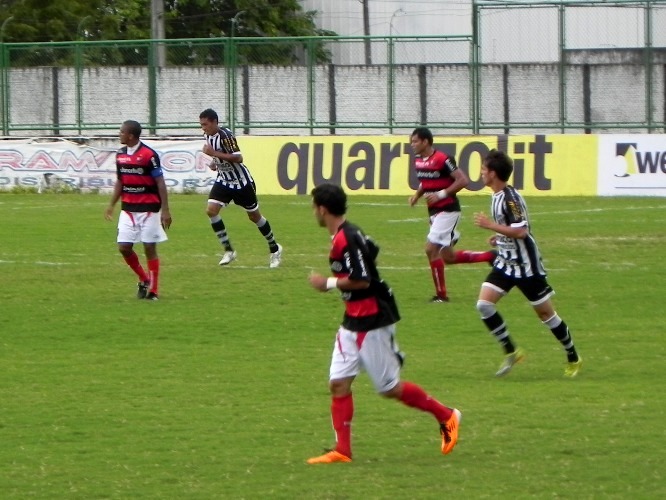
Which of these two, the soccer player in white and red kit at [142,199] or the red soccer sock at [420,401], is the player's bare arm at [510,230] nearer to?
the red soccer sock at [420,401]

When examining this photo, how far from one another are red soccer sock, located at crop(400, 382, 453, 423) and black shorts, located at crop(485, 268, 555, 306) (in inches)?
99.5

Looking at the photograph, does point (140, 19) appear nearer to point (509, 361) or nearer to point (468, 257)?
point (509, 361)

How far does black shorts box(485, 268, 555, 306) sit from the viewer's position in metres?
10.4

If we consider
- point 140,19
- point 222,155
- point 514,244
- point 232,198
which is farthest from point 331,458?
point 140,19

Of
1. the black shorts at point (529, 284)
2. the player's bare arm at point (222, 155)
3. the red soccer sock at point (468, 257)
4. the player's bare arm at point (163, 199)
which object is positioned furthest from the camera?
the player's bare arm at point (222, 155)

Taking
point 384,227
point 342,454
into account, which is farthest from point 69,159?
point 342,454

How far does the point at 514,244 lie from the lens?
10.5 meters

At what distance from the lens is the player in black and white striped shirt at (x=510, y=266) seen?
10.3 meters

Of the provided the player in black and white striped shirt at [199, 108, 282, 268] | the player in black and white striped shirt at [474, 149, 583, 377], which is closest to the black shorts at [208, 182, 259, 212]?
the player in black and white striped shirt at [199, 108, 282, 268]

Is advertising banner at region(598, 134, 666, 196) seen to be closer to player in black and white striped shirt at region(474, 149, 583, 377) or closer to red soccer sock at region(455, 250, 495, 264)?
player in black and white striped shirt at region(474, 149, 583, 377)

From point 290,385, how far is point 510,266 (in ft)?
6.52

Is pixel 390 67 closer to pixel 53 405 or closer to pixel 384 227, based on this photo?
pixel 384 227

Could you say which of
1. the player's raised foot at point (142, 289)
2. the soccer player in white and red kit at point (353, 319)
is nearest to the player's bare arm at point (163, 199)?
the player's raised foot at point (142, 289)

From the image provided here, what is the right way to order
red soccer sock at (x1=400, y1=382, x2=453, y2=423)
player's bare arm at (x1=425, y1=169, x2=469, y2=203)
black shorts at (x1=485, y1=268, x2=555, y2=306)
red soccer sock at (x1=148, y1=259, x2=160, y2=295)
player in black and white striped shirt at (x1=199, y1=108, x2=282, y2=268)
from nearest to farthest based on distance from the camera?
red soccer sock at (x1=400, y1=382, x2=453, y2=423)
black shorts at (x1=485, y1=268, x2=555, y2=306)
player's bare arm at (x1=425, y1=169, x2=469, y2=203)
red soccer sock at (x1=148, y1=259, x2=160, y2=295)
player in black and white striped shirt at (x1=199, y1=108, x2=282, y2=268)
